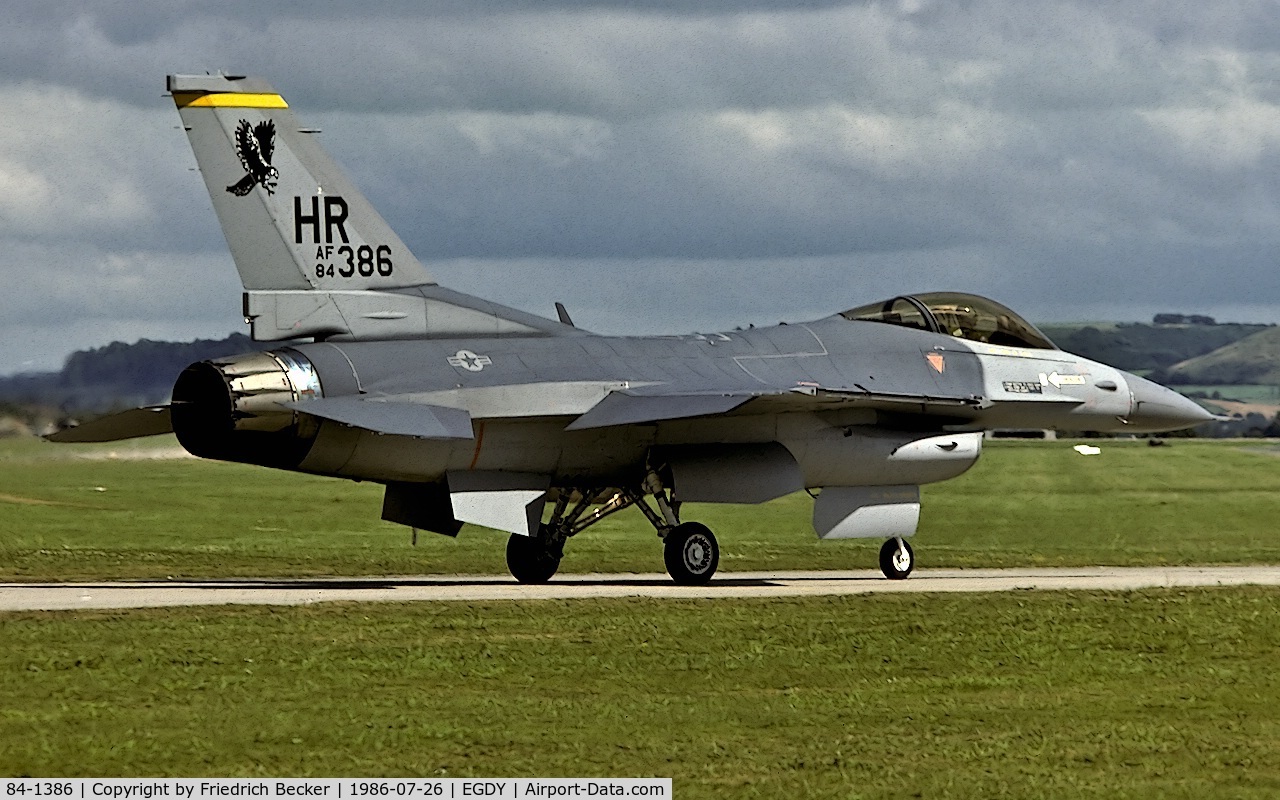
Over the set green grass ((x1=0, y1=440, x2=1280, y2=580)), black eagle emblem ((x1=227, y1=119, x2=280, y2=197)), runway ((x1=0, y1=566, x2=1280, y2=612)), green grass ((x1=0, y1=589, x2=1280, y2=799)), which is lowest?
green grass ((x1=0, y1=589, x2=1280, y2=799))

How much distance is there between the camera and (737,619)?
58.7ft

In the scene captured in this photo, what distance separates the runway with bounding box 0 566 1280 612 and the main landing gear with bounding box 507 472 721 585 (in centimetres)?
28

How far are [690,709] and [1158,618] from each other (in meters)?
6.44

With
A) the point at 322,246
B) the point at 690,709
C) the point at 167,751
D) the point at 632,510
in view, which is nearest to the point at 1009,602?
the point at 690,709

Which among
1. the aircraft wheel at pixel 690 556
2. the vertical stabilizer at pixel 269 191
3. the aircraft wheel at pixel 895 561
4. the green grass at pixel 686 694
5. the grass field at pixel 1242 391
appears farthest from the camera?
the grass field at pixel 1242 391

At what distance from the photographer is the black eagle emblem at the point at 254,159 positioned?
70.1 feet

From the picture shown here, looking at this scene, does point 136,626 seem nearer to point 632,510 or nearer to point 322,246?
point 322,246

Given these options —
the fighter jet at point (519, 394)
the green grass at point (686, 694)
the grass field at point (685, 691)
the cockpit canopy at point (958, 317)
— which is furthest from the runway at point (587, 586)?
the cockpit canopy at point (958, 317)

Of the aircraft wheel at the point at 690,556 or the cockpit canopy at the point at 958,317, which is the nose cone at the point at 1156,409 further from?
the aircraft wheel at the point at 690,556

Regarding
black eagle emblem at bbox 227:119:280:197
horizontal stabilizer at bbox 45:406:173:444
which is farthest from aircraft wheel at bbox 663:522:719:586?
black eagle emblem at bbox 227:119:280:197

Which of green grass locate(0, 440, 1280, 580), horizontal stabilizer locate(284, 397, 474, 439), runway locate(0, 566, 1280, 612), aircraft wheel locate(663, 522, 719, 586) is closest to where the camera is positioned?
runway locate(0, 566, 1280, 612)

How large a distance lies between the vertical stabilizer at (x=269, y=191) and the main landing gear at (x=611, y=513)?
13.1 ft

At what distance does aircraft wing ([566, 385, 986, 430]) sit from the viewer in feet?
71.0

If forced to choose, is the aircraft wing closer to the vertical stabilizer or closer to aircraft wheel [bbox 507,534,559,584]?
aircraft wheel [bbox 507,534,559,584]
